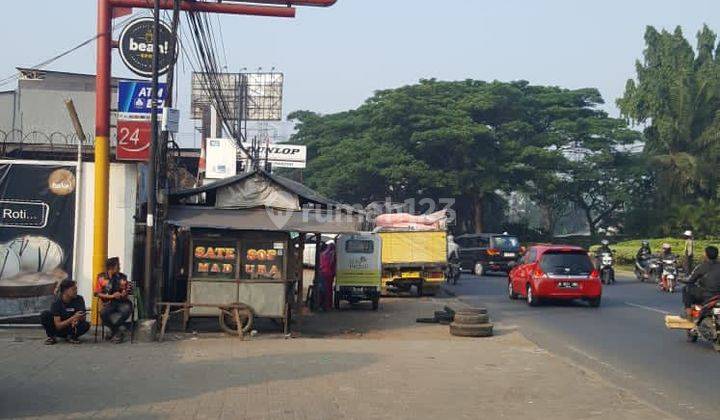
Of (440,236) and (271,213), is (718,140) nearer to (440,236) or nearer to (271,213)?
(440,236)

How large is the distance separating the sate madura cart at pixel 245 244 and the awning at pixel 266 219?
0.06ft

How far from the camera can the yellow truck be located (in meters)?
25.5

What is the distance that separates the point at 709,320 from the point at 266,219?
7581mm

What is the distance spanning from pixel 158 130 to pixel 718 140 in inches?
1612

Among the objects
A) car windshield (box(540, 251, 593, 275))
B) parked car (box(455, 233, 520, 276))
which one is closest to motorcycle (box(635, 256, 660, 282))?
parked car (box(455, 233, 520, 276))

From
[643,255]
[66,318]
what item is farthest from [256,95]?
[66,318]

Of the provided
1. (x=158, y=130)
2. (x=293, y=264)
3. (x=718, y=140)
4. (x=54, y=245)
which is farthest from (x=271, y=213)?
(x=718, y=140)

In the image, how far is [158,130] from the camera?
15.2 metres

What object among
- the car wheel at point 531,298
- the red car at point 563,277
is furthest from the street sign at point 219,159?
the red car at point 563,277

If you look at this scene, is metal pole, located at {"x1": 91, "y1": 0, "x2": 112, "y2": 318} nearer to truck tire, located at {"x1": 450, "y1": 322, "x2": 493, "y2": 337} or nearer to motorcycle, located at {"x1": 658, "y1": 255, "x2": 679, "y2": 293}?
truck tire, located at {"x1": 450, "y1": 322, "x2": 493, "y2": 337}

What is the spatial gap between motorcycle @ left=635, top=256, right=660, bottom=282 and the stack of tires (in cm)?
1644

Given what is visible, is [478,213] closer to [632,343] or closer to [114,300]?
[632,343]

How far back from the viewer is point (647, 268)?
3125 centimetres

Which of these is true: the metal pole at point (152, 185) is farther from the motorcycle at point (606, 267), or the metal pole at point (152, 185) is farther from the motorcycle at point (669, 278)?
the motorcycle at point (606, 267)
